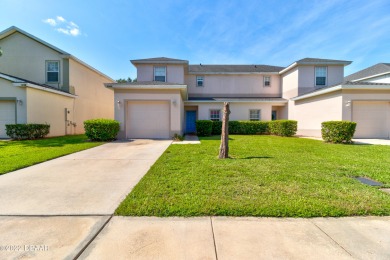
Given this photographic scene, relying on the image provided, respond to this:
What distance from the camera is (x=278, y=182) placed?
4.09 metres

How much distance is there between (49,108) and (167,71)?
9701 millimetres

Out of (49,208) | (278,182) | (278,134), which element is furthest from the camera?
(278,134)

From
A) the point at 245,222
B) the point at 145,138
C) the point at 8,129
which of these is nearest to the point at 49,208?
the point at 245,222

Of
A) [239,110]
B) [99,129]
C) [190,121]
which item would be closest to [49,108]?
[99,129]

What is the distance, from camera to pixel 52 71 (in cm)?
1485

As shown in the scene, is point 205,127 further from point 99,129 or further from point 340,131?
point 340,131

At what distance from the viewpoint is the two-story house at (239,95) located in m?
11.9

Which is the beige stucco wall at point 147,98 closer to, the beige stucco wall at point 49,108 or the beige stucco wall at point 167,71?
the beige stucco wall at point 167,71

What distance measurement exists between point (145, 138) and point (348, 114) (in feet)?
43.5

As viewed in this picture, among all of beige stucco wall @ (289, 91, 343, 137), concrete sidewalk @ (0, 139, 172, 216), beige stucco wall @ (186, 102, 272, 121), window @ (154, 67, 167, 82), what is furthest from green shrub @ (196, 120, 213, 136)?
concrete sidewalk @ (0, 139, 172, 216)

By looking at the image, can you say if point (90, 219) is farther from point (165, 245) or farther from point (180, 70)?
point (180, 70)

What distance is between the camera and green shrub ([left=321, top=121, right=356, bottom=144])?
9.77 metres

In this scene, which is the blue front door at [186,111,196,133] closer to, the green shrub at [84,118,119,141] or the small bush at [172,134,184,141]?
the small bush at [172,134,184,141]

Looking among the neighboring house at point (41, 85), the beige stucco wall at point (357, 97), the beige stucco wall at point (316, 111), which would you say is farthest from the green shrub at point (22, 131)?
the beige stucco wall at point (357, 97)
